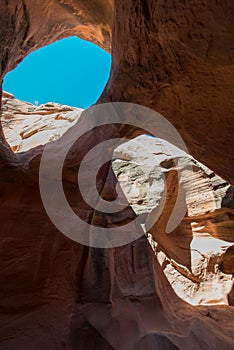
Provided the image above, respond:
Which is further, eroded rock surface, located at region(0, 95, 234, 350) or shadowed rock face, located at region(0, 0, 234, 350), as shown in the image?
eroded rock surface, located at region(0, 95, 234, 350)

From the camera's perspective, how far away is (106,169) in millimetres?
4750

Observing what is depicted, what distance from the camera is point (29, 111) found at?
Answer: 1319 cm

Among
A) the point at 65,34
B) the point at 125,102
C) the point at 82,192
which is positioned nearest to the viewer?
the point at 125,102

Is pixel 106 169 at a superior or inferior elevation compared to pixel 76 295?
superior

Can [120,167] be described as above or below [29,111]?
below

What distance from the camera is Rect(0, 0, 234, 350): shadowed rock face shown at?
2.67 m

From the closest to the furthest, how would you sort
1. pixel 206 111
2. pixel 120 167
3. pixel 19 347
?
pixel 19 347
pixel 206 111
pixel 120 167

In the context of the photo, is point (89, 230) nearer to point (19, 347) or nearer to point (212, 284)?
point (19, 347)

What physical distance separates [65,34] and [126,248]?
5391mm

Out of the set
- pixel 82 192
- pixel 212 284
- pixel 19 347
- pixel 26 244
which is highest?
pixel 82 192

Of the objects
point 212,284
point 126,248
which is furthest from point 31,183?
point 212,284

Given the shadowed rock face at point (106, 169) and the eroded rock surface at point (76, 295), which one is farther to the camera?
the eroded rock surface at point (76, 295)

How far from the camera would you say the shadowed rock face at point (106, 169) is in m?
2.67

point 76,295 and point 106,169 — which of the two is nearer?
point 76,295
